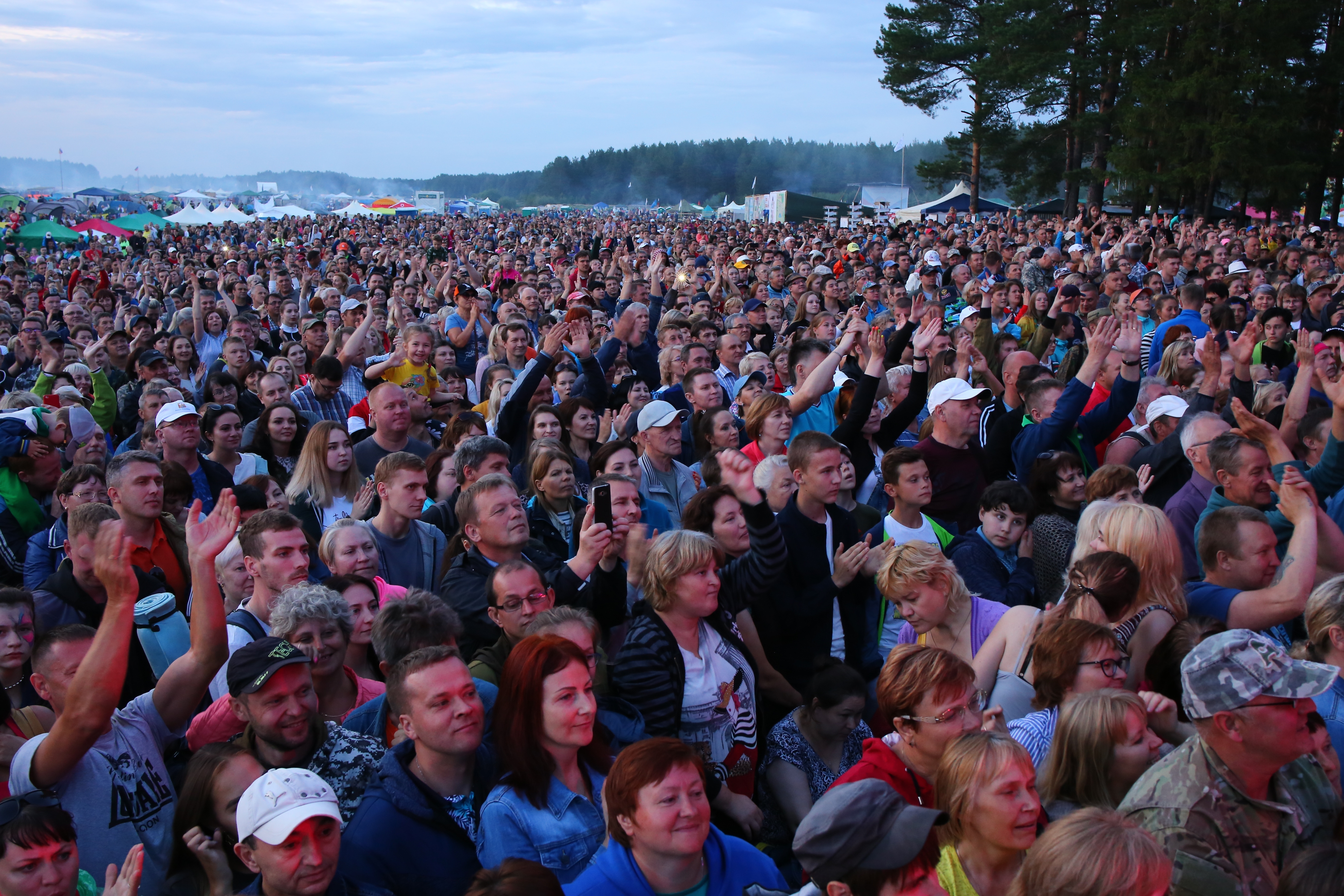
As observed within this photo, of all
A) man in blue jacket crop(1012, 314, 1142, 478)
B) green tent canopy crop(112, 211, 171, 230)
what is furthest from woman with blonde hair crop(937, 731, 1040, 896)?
green tent canopy crop(112, 211, 171, 230)

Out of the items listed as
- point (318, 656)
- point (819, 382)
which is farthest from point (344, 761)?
point (819, 382)

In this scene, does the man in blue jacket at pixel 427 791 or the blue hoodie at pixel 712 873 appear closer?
the blue hoodie at pixel 712 873

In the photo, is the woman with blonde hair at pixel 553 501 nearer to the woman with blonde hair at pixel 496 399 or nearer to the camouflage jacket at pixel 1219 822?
the woman with blonde hair at pixel 496 399

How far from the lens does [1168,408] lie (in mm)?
5336

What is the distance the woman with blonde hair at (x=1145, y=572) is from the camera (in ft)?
10.5

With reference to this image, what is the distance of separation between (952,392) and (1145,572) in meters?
1.85

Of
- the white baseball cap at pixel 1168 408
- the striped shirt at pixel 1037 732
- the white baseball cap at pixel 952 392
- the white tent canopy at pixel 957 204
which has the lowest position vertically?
the striped shirt at pixel 1037 732

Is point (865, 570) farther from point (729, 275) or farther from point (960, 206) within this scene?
point (960, 206)

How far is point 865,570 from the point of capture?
12.5ft

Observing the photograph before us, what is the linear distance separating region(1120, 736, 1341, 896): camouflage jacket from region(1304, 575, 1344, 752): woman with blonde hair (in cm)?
35

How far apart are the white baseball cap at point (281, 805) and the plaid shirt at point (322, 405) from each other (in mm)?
4570

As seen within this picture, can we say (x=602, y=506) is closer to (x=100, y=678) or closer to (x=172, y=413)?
(x=100, y=678)

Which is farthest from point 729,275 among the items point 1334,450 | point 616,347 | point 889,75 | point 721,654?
point 889,75

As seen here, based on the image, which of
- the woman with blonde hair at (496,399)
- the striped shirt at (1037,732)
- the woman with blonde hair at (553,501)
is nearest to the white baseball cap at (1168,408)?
the striped shirt at (1037,732)
